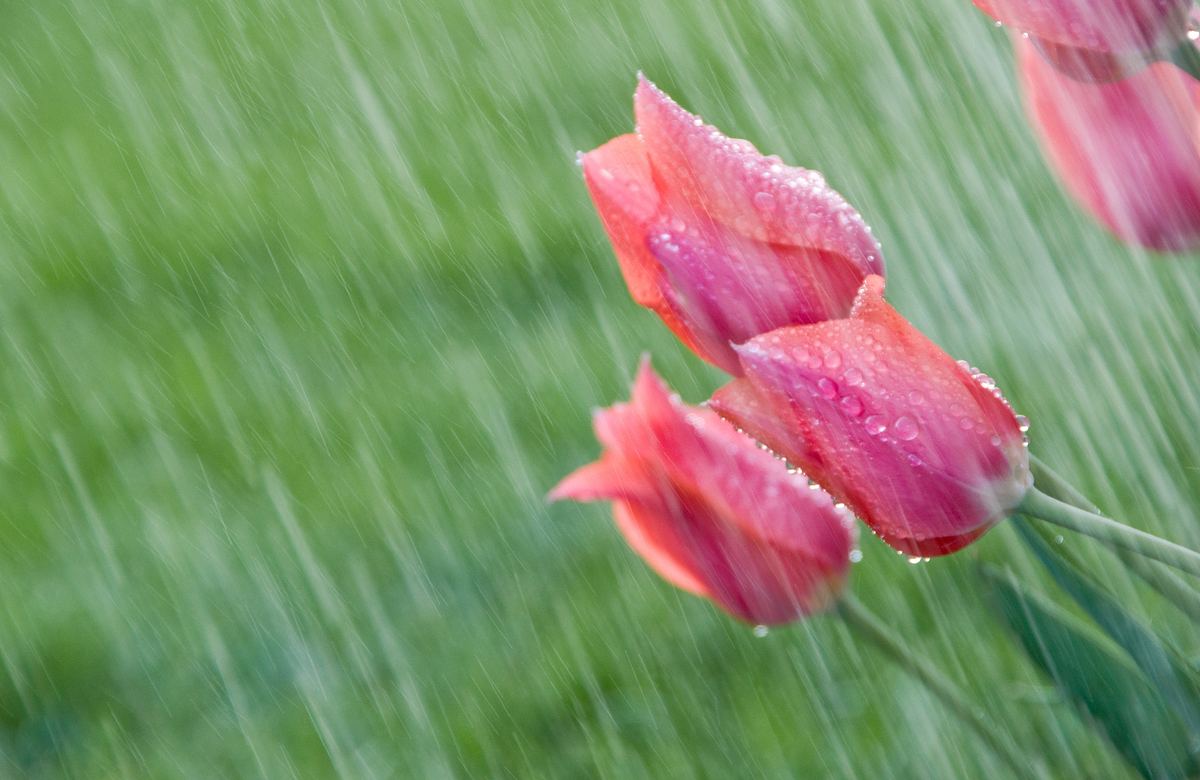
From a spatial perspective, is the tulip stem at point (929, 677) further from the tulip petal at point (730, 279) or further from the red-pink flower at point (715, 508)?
the tulip petal at point (730, 279)

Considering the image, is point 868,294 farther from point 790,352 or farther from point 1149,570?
point 1149,570

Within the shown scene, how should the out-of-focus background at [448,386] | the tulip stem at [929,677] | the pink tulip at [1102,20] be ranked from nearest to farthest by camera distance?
the pink tulip at [1102,20]
the tulip stem at [929,677]
the out-of-focus background at [448,386]

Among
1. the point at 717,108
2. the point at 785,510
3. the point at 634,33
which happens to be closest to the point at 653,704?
the point at 785,510

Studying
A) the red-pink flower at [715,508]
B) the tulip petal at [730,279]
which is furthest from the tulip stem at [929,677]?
the tulip petal at [730,279]

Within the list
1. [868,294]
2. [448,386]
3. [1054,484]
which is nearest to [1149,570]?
[1054,484]

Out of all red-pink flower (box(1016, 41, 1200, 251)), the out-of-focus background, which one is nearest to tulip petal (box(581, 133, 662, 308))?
red-pink flower (box(1016, 41, 1200, 251))

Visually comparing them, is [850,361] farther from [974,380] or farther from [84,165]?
[84,165]
